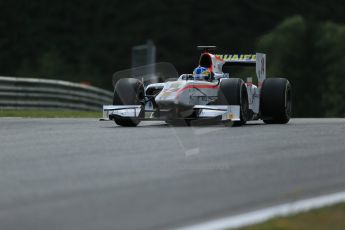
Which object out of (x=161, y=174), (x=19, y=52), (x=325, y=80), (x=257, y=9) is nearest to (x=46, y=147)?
(x=161, y=174)

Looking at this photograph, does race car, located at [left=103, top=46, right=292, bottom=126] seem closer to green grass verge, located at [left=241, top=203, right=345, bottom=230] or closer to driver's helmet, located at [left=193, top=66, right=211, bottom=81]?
driver's helmet, located at [left=193, top=66, right=211, bottom=81]

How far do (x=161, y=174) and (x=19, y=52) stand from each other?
207 feet

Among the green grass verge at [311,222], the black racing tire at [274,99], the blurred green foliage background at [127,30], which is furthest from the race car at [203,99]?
the blurred green foliage background at [127,30]

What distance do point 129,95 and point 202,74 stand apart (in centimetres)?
126

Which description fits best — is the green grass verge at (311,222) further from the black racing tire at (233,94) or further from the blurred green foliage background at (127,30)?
the blurred green foliage background at (127,30)

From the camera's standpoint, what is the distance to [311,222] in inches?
225

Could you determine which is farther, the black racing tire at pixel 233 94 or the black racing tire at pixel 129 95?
the black racing tire at pixel 129 95

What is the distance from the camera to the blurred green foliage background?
67.6 meters

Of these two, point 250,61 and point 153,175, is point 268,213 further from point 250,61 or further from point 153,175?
point 250,61

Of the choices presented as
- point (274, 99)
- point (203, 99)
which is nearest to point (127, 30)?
point (274, 99)

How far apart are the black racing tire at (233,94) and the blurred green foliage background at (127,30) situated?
49.2m

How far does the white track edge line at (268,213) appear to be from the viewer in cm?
562

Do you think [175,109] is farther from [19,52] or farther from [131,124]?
[19,52]

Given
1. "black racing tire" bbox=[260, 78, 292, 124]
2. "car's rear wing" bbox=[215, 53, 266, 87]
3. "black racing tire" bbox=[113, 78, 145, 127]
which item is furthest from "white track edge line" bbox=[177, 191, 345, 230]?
"car's rear wing" bbox=[215, 53, 266, 87]
